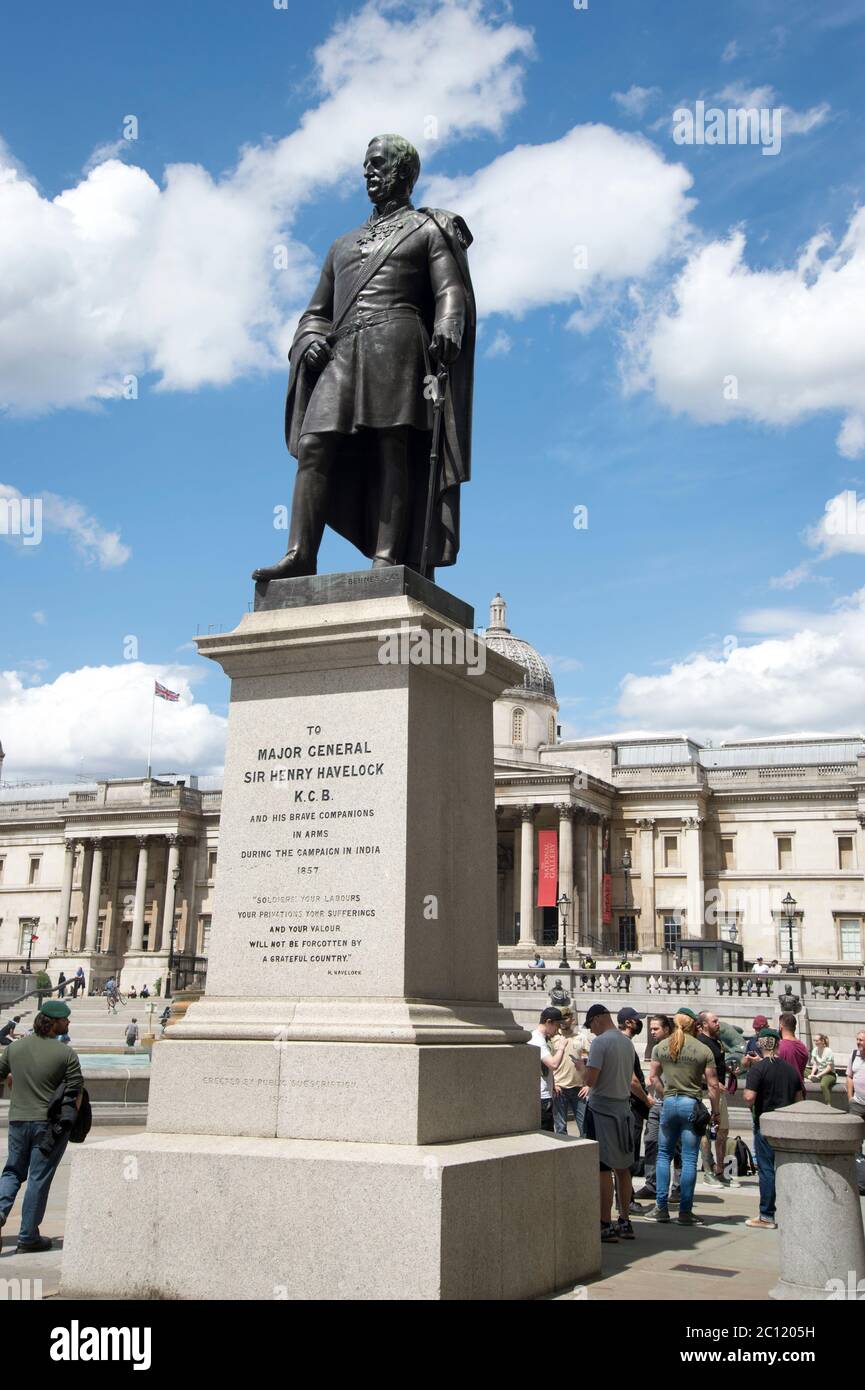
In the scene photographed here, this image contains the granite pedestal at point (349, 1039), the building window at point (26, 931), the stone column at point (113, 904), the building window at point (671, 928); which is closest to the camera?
the granite pedestal at point (349, 1039)

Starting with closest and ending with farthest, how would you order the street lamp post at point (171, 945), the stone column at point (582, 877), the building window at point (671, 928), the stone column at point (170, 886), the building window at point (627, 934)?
the street lamp post at point (171, 945) < the stone column at point (582, 877) < the building window at point (671, 928) < the building window at point (627, 934) < the stone column at point (170, 886)

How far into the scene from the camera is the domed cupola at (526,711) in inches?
3310

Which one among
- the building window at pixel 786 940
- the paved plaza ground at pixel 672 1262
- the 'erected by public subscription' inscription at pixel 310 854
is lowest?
the paved plaza ground at pixel 672 1262

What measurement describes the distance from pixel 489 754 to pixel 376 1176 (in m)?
3.10

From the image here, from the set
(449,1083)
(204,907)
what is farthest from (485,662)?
(204,907)

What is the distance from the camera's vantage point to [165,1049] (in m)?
7.23

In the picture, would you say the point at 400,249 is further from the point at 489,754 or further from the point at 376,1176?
the point at 376,1176

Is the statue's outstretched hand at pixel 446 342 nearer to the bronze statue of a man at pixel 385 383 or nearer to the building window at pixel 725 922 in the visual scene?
the bronze statue of a man at pixel 385 383

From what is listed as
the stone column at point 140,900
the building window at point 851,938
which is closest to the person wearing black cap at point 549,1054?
the building window at point 851,938

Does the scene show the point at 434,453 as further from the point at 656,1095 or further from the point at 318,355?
the point at 656,1095

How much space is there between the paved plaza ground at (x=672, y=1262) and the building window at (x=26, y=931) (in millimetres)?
91444

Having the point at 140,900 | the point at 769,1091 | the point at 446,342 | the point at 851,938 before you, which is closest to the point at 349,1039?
the point at 446,342

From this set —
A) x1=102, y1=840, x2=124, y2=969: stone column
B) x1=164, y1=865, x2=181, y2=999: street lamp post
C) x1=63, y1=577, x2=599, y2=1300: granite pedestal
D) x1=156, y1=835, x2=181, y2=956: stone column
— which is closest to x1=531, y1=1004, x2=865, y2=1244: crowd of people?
x1=63, y1=577, x2=599, y2=1300: granite pedestal

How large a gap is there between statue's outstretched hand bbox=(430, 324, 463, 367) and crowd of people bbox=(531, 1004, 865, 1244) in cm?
548
